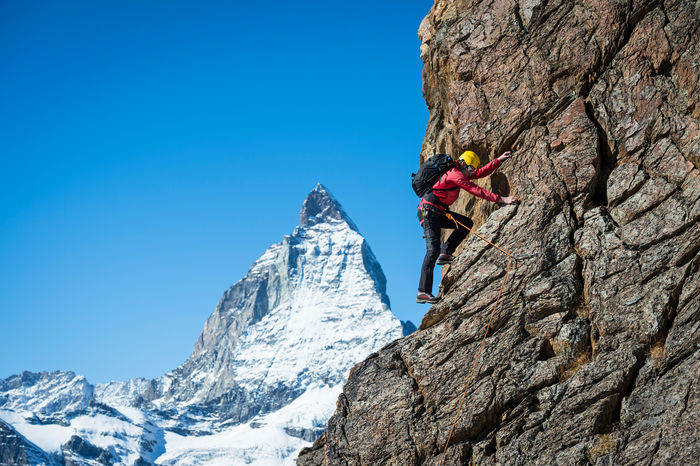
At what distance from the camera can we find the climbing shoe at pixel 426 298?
1582cm

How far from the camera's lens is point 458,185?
16.1m

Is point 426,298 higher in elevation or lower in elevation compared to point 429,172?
lower

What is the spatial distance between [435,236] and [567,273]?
3.64 meters

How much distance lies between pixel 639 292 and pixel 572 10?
6.91 metres

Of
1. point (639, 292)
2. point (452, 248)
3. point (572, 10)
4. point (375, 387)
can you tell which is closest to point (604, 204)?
point (639, 292)

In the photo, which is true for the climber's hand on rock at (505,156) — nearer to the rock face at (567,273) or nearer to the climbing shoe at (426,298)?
the rock face at (567,273)

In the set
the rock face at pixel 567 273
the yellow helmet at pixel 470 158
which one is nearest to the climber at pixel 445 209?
the yellow helmet at pixel 470 158

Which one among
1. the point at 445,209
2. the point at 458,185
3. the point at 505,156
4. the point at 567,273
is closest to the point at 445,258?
the point at 445,209

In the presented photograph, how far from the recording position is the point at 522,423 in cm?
1328

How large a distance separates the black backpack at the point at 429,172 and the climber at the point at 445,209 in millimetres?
113

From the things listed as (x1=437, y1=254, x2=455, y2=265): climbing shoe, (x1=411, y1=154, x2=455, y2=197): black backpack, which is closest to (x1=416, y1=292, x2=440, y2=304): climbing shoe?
(x1=437, y1=254, x2=455, y2=265): climbing shoe

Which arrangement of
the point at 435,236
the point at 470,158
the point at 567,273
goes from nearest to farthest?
the point at 567,273 < the point at 470,158 < the point at 435,236

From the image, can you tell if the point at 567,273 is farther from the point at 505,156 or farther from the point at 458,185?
the point at 458,185

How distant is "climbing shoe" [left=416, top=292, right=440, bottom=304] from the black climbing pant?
1.21ft
